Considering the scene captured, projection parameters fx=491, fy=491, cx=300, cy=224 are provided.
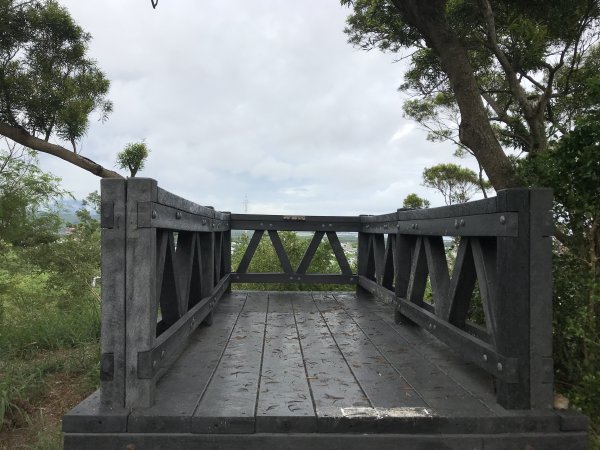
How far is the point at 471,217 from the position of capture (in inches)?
95.0

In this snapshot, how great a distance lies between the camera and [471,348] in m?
2.39

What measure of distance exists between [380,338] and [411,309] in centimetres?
30

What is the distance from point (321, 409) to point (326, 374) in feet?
1.73

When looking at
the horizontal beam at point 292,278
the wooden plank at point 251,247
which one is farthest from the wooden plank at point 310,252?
the wooden plank at point 251,247

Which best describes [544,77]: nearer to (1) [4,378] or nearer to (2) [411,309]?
(2) [411,309]

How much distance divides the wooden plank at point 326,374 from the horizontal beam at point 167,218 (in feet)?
3.38

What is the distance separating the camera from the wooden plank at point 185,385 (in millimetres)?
1960

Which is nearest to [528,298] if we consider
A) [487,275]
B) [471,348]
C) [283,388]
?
[487,275]

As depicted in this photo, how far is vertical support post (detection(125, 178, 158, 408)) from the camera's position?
2.03 m

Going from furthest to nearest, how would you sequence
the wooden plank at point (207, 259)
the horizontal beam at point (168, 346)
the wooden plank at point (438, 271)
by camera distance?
1. the wooden plank at point (207, 259)
2. the wooden plank at point (438, 271)
3. the horizontal beam at point (168, 346)

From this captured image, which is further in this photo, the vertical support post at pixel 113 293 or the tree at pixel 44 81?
the tree at pixel 44 81

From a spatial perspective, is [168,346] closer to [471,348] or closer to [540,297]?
[471,348]

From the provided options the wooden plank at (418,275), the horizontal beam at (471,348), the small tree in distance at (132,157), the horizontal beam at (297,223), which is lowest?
the horizontal beam at (471,348)

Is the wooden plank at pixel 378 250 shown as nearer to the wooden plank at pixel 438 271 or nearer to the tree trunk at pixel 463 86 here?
the tree trunk at pixel 463 86
